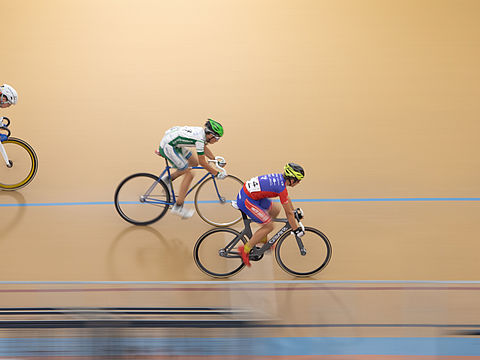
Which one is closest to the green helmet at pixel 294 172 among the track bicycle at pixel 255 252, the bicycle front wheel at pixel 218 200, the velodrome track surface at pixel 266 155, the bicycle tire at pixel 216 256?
the track bicycle at pixel 255 252

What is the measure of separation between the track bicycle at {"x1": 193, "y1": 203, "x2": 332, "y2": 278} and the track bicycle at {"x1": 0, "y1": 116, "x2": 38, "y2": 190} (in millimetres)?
2475

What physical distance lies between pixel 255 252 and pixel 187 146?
1230mm

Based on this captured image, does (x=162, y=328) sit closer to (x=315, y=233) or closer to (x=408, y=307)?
(x=408, y=307)

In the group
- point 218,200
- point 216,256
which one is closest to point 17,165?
point 218,200

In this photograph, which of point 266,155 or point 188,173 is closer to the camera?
point 188,173

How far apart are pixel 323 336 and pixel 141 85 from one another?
18.6ft

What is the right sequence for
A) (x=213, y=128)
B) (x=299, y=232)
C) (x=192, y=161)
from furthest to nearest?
(x=192, y=161) < (x=213, y=128) < (x=299, y=232)

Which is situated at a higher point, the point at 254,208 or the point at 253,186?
the point at 253,186

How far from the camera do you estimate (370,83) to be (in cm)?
736

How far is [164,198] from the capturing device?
5051mm

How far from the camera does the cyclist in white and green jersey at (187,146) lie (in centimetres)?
468

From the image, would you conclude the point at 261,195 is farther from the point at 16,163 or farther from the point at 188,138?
the point at 16,163

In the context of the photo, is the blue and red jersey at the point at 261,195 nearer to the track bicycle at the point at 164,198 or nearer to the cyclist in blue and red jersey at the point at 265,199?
the cyclist in blue and red jersey at the point at 265,199

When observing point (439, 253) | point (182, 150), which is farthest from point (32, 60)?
point (439, 253)
